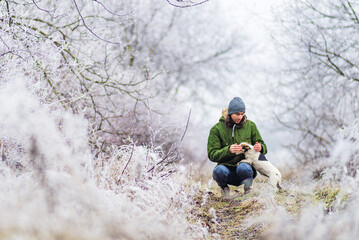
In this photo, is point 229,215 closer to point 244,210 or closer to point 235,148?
point 244,210

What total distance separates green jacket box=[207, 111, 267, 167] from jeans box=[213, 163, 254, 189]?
10cm

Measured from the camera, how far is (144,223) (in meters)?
2.93

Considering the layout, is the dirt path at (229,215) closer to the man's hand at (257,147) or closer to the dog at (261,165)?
the dog at (261,165)

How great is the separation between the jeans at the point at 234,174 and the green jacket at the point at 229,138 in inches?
3.8

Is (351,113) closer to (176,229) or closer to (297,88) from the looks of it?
(297,88)

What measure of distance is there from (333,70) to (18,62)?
6515 millimetres

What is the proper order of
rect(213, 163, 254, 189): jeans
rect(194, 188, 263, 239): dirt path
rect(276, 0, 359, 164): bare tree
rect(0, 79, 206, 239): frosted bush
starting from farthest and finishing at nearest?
rect(276, 0, 359, 164): bare tree
rect(213, 163, 254, 189): jeans
rect(194, 188, 263, 239): dirt path
rect(0, 79, 206, 239): frosted bush

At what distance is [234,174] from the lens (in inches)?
210

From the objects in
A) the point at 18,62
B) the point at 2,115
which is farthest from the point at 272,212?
the point at 18,62

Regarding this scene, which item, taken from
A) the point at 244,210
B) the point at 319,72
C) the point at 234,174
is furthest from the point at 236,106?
the point at 319,72

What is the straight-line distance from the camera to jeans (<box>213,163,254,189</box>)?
16.8ft

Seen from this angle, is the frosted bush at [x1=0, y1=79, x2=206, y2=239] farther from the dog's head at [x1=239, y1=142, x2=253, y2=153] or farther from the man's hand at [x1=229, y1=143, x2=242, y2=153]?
the dog's head at [x1=239, y1=142, x2=253, y2=153]

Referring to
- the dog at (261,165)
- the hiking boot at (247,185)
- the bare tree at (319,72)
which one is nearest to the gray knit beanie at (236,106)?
the dog at (261,165)

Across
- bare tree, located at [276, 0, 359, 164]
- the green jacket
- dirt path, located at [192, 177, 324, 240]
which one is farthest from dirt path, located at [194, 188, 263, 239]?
bare tree, located at [276, 0, 359, 164]
